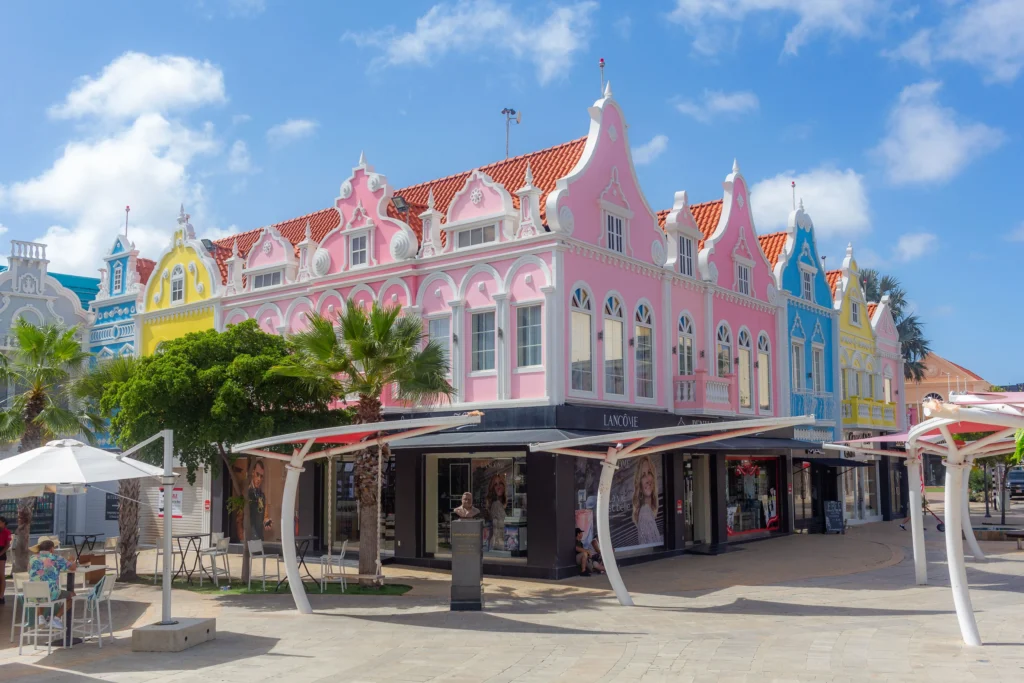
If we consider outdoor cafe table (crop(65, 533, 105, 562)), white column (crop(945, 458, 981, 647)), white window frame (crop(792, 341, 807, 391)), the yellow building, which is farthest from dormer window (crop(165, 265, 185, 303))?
white column (crop(945, 458, 981, 647))

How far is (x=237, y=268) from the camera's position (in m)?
27.0

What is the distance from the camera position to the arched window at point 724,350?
84.3 ft

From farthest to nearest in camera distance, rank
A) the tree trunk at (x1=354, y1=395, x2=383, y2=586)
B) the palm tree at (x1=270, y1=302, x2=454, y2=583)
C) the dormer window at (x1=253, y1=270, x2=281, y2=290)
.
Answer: the dormer window at (x1=253, y1=270, x2=281, y2=290), the tree trunk at (x1=354, y1=395, x2=383, y2=586), the palm tree at (x1=270, y1=302, x2=454, y2=583)

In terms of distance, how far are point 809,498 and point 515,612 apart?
63.9ft

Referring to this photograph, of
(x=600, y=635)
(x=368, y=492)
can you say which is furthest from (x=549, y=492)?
(x=600, y=635)

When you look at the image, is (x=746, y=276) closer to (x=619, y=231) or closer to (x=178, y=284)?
(x=619, y=231)

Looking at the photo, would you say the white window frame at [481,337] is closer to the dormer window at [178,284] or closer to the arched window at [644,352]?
the arched window at [644,352]

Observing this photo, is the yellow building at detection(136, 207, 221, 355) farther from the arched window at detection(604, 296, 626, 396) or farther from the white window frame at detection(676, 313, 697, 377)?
the white window frame at detection(676, 313, 697, 377)

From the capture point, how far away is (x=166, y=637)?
38.6 ft

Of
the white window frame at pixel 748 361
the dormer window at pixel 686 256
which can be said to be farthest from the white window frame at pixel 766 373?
the dormer window at pixel 686 256

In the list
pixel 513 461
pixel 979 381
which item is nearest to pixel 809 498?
pixel 513 461

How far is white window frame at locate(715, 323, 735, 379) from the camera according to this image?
25.5 m

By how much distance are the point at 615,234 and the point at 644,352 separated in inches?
118

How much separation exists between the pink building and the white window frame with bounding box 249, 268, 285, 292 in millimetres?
60
